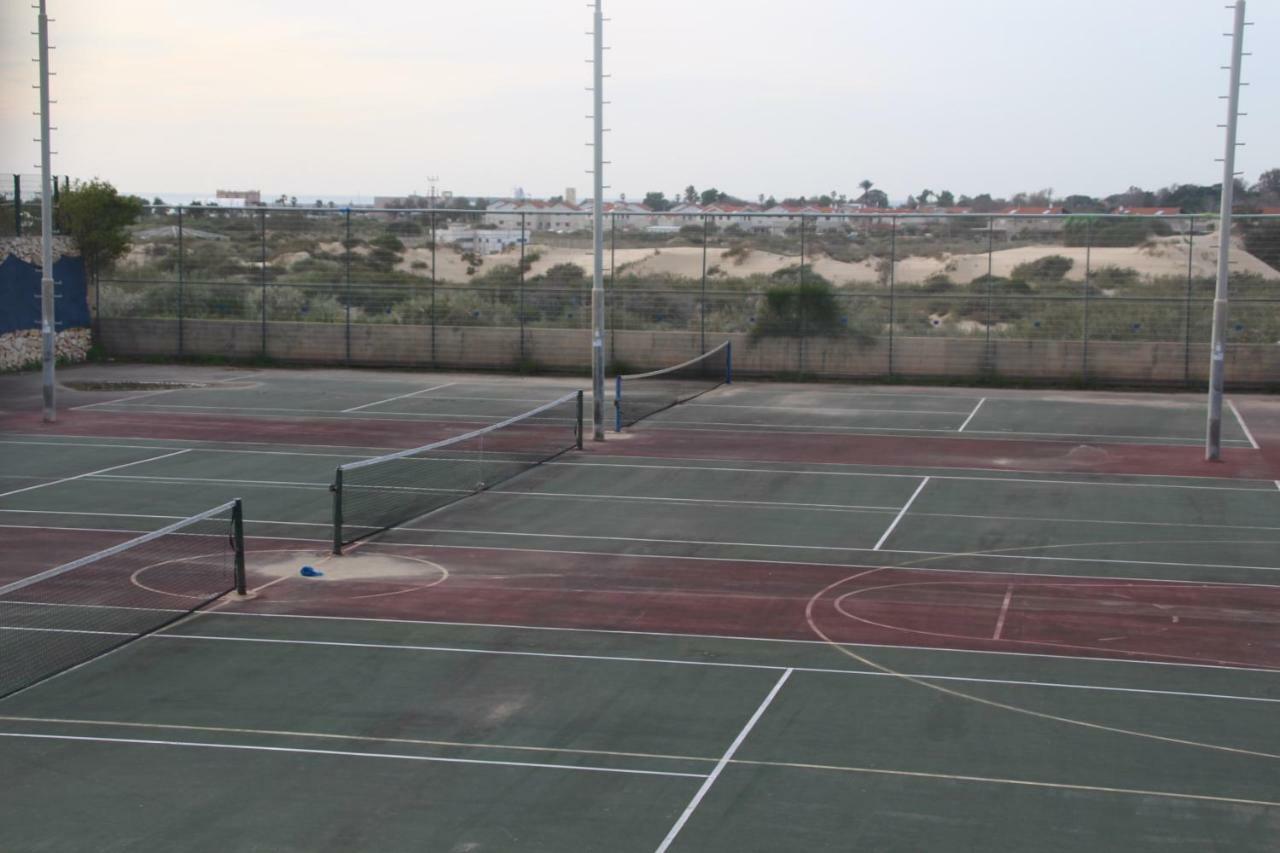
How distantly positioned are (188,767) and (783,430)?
953 inches

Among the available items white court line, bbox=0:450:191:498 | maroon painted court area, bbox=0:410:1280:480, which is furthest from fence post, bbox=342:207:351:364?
white court line, bbox=0:450:191:498

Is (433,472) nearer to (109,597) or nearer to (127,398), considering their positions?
(109,597)

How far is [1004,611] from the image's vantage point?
61.2 ft

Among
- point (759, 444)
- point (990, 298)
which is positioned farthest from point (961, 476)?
point (990, 298)

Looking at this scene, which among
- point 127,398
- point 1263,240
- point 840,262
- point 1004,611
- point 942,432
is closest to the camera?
point 1004,611

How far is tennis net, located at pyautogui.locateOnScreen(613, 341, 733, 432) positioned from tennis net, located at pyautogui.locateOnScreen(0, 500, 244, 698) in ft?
59.0

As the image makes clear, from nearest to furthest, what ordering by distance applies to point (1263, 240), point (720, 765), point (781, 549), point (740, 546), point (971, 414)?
point (720, 765)
point (781, 549)
point (740, 546)
point (971, 414)
point (1263, 240)

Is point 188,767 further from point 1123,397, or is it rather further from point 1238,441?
point 1123,397

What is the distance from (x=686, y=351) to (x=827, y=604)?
2958 cm

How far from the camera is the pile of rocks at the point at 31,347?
4500 cm

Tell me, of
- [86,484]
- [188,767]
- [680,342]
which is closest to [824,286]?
[680,342]

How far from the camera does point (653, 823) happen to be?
11.7m

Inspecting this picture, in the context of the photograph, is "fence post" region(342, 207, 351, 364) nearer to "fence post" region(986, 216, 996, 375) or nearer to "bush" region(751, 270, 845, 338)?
"bush" region(751, 270, 845, 338)

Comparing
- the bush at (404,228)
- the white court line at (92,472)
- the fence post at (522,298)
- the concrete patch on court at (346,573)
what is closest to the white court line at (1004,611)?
the concrete patch on court at (346,573)
